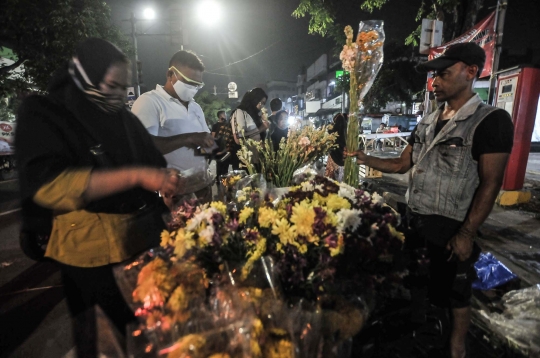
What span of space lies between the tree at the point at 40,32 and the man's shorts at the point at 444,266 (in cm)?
802

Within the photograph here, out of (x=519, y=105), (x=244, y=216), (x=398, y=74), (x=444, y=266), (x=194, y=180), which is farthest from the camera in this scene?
(x=398, y=74)

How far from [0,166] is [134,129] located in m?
12.8

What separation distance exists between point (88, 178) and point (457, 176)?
6.75 ft

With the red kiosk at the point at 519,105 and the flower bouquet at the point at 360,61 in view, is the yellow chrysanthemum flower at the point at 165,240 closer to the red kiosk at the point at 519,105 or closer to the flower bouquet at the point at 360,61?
the flower bouquet at the point at 360,61

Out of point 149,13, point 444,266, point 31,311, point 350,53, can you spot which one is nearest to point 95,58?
point 350,53

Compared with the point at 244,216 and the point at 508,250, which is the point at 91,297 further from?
the point at 508,250

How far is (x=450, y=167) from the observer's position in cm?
196

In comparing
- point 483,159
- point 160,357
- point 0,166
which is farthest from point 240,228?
point 0,166

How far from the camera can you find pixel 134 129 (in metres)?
1.63

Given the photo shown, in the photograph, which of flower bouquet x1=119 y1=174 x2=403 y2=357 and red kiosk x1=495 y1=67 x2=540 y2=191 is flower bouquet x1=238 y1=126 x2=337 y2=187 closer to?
flower bouquet x1=119 y1=174 x2=403 y2=357

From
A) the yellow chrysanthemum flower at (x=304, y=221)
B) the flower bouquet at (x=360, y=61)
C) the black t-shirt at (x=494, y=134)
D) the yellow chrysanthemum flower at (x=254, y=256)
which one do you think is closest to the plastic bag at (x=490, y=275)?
the black t-shirt at (x=494, y=134)

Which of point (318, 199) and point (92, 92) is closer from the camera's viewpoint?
point (92, 92)

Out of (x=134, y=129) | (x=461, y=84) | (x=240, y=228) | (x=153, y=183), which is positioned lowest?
(x=240, y=228)

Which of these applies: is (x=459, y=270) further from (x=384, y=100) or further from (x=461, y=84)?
(x=384, y=100)
